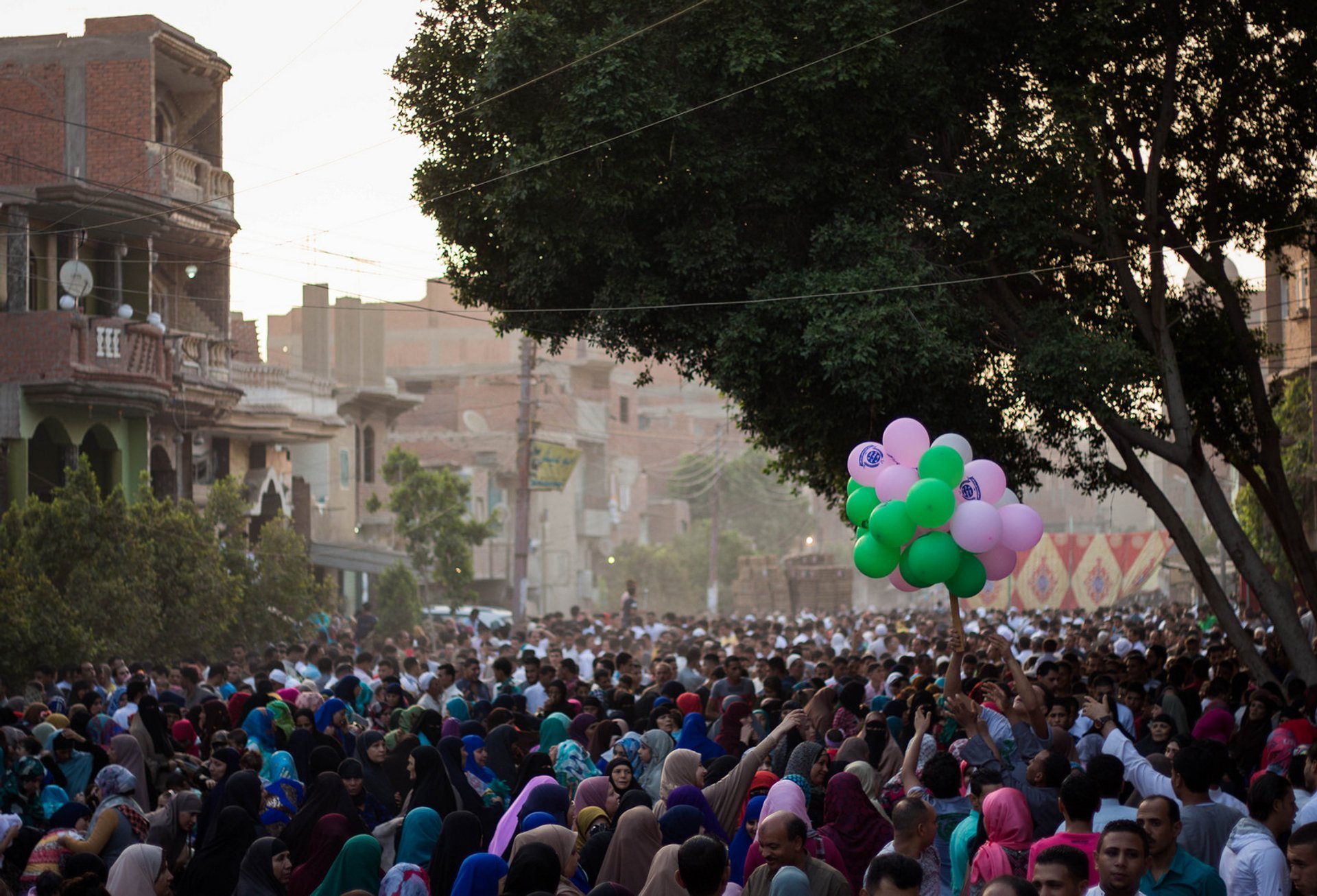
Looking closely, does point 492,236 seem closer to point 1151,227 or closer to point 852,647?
point 1151,227

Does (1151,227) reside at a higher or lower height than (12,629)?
higher

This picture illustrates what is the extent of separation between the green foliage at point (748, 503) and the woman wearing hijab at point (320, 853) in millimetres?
68451

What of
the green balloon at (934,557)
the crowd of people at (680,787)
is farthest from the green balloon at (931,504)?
the crowd of people at (680,787)

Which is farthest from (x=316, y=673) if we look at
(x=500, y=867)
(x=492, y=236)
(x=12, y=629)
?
(x=500, y=867)

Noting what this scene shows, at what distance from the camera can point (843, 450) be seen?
15180 millimetres

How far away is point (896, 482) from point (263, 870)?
488 cm

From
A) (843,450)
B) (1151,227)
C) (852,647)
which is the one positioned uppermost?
(1151,227)

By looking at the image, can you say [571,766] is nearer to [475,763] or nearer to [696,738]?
[696,738]

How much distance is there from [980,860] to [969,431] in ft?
27.6

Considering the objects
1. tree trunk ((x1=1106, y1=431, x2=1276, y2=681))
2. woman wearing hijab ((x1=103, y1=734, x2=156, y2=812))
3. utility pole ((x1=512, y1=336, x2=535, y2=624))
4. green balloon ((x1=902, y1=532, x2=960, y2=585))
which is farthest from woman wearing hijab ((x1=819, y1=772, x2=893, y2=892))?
utility pole ((x1=512, y1=336, x2=535, y2=624))

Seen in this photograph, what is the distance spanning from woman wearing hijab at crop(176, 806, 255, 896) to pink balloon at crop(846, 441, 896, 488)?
15.9ft

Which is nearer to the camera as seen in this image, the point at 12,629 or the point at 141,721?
the point at 141,721

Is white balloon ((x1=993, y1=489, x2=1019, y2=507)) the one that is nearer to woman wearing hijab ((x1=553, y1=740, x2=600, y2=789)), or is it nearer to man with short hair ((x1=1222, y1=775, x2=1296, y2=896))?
woman wearing hijab ((x1=553, y1=740, x2=600, y2=789))

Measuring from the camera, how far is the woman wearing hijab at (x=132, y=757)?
1021cm
